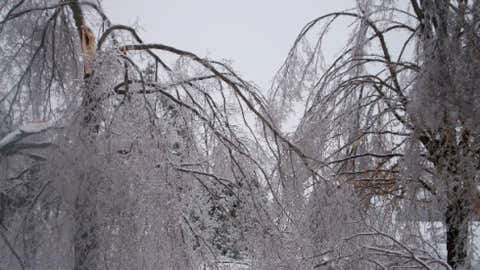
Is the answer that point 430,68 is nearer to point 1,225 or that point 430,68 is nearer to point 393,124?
point 393,124

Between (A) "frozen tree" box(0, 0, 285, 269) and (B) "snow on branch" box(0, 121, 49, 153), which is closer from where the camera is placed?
(A) "frozen tree" box(0, 0, 285, 269)

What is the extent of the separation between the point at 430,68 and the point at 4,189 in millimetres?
3370

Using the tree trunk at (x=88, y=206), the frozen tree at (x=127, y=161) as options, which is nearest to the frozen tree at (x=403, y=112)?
the frozen tree at (x=127, y=161)

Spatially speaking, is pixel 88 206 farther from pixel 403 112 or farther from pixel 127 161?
pixel 403 112

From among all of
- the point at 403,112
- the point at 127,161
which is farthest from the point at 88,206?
the point at 403,112

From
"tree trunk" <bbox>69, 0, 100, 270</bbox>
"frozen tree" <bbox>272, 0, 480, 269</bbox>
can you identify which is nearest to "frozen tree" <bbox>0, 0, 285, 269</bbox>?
"tree trunk" <bbox>69, 0, 100, 270</bbox>

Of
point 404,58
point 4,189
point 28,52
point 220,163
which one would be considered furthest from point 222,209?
point 404,58

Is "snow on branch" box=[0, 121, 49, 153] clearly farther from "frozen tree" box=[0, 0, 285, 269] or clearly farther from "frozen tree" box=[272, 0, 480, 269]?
"frozen tree" box=[272, 0, 480, 269]

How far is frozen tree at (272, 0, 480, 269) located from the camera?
343cm

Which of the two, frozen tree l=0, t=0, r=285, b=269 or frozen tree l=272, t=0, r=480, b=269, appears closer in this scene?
frozen tree l=0, t=0, r=285, b=269

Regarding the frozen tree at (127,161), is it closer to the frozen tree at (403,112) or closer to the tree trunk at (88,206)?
the tree trunk at (88,206)

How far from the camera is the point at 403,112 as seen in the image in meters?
4.95

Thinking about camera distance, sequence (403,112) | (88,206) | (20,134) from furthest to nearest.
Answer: (403,112), (20,134), (88,206)

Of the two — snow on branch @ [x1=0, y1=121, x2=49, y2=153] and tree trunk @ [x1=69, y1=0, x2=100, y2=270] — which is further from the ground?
snow on branch @ [x1=0, y1=121, x2=49, y2=153]
